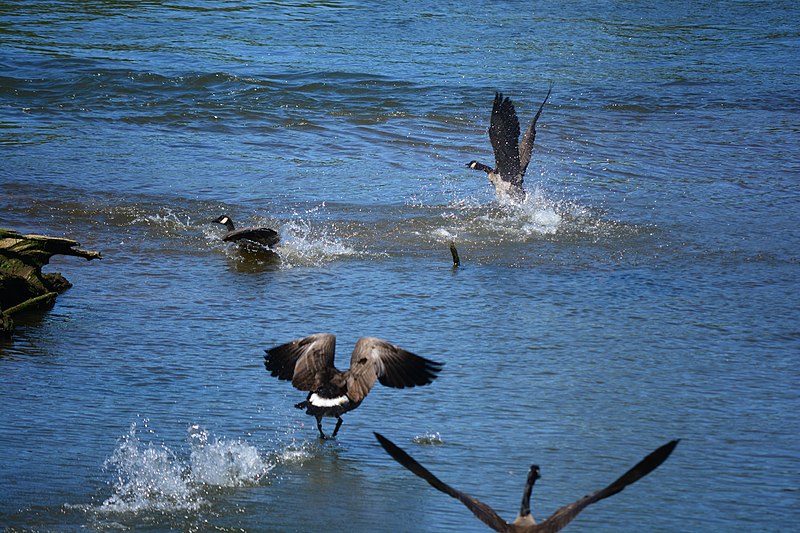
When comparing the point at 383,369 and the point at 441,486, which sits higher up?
the point at 441,486

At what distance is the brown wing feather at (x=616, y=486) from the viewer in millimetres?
3447

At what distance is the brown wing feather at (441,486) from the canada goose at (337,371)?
136 centimetres

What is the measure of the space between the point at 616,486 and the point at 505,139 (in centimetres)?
697

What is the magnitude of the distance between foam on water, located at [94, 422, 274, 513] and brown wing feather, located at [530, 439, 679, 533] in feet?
A: 5.16

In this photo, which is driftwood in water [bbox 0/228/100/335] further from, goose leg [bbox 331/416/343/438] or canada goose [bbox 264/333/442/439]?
goose leg [bbox 331/416/343/438]

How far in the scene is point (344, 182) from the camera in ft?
35.4

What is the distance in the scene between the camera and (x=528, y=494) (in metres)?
4.06

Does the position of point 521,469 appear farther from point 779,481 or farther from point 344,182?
point 344,182

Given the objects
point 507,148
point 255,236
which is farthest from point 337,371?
point 507,148

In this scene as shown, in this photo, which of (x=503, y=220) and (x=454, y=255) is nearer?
(x=454, y=255)

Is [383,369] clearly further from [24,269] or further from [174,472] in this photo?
[24,269]

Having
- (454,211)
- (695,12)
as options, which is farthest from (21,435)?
(695,12)

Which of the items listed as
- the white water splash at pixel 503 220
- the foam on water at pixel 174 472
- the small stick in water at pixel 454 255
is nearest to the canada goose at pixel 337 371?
the foam on water at pixel 174 472

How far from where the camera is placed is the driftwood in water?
7031 millimetres
